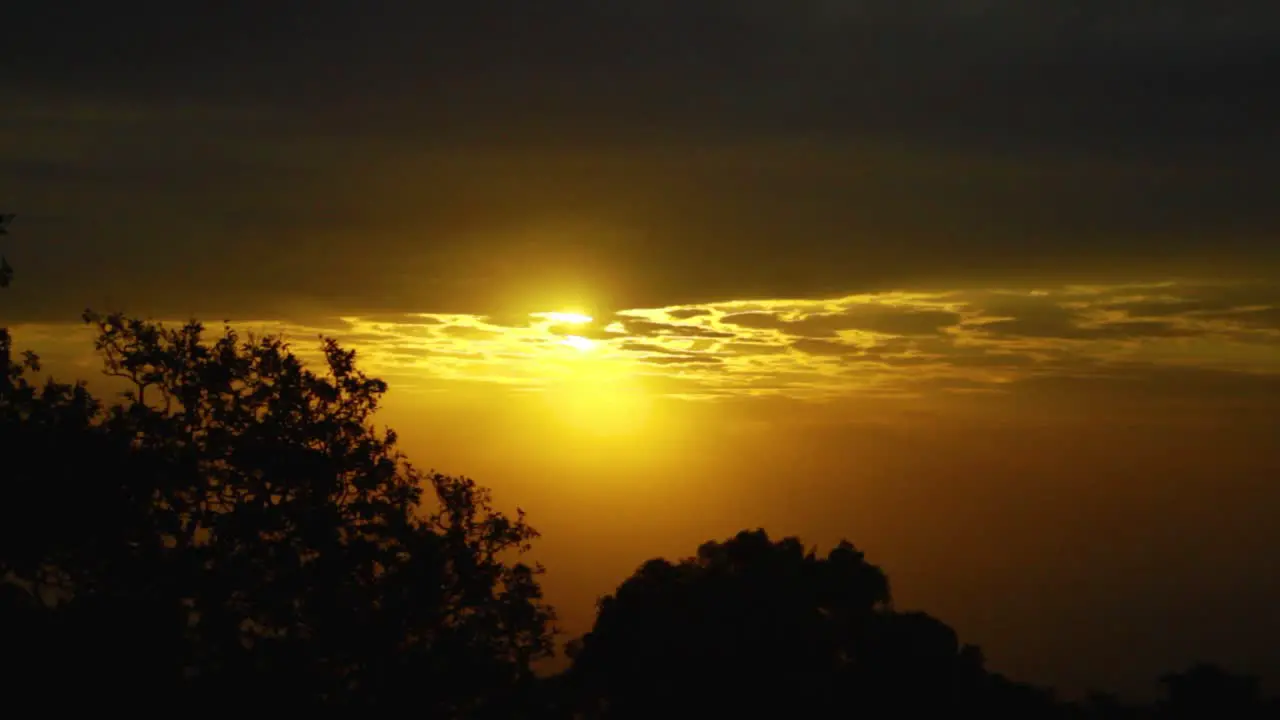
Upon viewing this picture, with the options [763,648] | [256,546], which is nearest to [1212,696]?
[763,648]

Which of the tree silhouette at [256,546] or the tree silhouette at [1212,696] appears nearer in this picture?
the tree silhouette at [256,546]

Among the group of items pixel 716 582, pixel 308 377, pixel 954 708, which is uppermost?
pixel 308 377

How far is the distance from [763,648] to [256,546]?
19566 millimetres

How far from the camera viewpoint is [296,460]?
28.2m

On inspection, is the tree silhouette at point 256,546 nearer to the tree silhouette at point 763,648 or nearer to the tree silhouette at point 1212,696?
the tree silhouette at point 763,648

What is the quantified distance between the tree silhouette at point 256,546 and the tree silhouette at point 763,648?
1132 cm

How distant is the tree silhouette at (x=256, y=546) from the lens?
1013 inches

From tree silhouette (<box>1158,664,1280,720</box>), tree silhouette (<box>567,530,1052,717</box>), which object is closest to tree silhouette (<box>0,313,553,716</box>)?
tree silhouette (<box>567,530,1052,717</box>)

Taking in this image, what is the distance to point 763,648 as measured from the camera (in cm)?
4172

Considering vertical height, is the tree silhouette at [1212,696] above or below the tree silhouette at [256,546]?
below

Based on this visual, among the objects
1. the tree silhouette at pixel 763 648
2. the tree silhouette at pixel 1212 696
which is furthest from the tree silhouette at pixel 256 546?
the tree silhouette at pixel 1212 696

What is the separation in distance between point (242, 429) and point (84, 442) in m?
3.34

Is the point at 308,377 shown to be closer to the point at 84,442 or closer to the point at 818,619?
the point at 84,442

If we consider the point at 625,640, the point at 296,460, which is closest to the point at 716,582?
the point at 625,640
